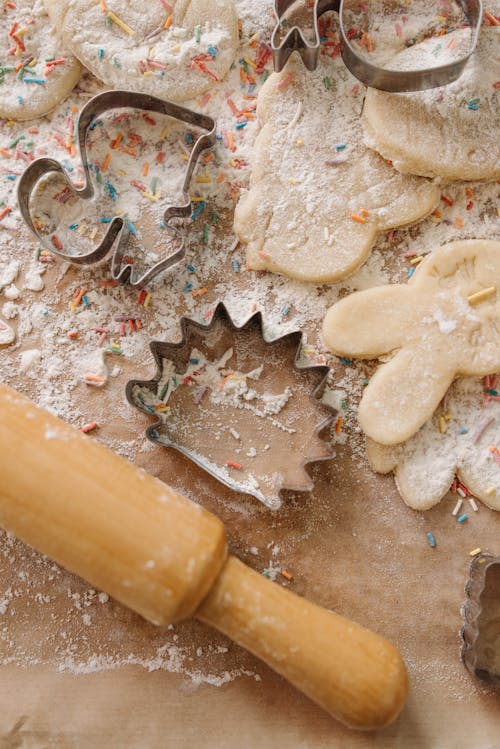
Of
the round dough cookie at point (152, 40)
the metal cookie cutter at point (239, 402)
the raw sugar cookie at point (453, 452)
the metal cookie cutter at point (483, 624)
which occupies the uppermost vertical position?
the round dough cookie at point (152, 40)

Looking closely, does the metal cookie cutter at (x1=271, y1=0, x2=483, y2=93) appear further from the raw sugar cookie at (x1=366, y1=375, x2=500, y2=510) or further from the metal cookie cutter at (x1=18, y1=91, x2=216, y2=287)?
the raw sugar cookie at (x1=366, y1=375, x2=500, y2=510)

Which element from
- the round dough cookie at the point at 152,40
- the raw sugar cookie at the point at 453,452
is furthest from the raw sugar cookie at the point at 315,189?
the raw sugar cookie at the point at 453,452

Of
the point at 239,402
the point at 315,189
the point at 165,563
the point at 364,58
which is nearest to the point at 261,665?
the point at 165,563

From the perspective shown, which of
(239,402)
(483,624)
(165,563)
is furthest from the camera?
(239,402)

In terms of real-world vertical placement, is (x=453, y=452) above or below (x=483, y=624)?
above

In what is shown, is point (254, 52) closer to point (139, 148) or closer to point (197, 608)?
point (139, 148)

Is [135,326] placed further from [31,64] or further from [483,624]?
[483,624]

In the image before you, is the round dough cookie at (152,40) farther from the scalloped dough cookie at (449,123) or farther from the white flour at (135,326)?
the scalloped dough cookie at (449,123)

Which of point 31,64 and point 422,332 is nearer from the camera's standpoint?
point 422,332
